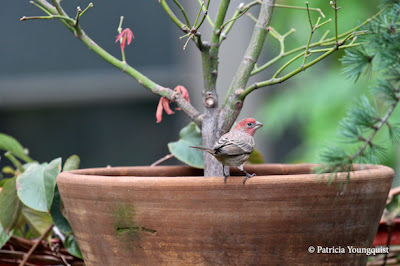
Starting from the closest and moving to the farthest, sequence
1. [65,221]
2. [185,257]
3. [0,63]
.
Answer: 1. [185,257]
2. [65,221]
3. [0,63]

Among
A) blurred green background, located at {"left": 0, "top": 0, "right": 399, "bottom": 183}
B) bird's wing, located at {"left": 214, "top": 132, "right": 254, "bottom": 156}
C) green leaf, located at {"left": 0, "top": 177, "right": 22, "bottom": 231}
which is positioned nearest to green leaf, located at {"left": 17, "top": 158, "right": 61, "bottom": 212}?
green leaf, located at {"left": 0, "top": 177, "right": 22, "bottom": 231}

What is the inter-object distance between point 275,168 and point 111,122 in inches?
104

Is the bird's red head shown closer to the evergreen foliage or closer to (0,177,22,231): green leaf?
the evergreen foliage

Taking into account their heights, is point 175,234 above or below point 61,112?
above

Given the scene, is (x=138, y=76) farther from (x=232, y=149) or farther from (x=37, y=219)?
(x=37, y=219)

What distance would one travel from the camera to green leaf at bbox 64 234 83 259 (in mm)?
1227

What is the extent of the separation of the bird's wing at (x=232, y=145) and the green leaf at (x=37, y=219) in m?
0.51

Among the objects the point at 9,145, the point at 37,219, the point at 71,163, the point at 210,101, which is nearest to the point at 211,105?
the point at 210,101

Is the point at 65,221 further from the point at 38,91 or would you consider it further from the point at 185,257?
the point at 38,91

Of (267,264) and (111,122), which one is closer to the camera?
(267,264)

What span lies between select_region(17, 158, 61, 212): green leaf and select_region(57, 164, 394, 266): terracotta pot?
23 centimetres

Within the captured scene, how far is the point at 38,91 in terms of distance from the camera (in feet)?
12.8

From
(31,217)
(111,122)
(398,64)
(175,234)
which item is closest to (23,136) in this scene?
(111,122)

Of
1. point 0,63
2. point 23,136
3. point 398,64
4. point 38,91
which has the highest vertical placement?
point 398,64
